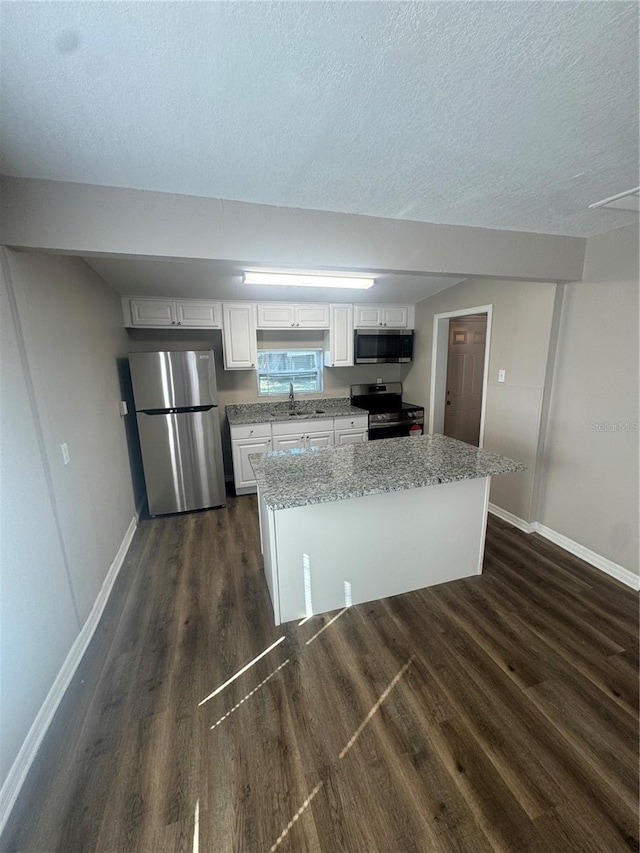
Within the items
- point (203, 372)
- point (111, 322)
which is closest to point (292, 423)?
point (203, 372)

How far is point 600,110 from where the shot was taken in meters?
1.14

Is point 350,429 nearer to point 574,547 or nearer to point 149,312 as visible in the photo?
point 574,547

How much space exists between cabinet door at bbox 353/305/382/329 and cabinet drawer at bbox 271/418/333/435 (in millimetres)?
1235

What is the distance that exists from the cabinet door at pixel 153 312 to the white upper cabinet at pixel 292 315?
36.0 inches

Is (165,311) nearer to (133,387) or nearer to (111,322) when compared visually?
(111,322)

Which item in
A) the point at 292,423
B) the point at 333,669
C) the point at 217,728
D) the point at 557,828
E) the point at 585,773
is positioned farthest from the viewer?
the point at 292,423

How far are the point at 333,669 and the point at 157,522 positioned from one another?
2325 mm

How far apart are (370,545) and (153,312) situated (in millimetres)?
3052

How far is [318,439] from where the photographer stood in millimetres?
4004

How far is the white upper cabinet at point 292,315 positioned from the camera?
378 centimetres

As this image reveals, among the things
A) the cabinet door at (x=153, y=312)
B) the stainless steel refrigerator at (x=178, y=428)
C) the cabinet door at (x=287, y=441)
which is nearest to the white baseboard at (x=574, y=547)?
the cabinet door at (x=287, y=441)

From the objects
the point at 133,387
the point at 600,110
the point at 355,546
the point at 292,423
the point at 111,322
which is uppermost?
the point at 600,110

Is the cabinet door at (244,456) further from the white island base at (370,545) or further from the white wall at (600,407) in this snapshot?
the white wall at (600,407)

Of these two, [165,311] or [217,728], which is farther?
[165,311]
